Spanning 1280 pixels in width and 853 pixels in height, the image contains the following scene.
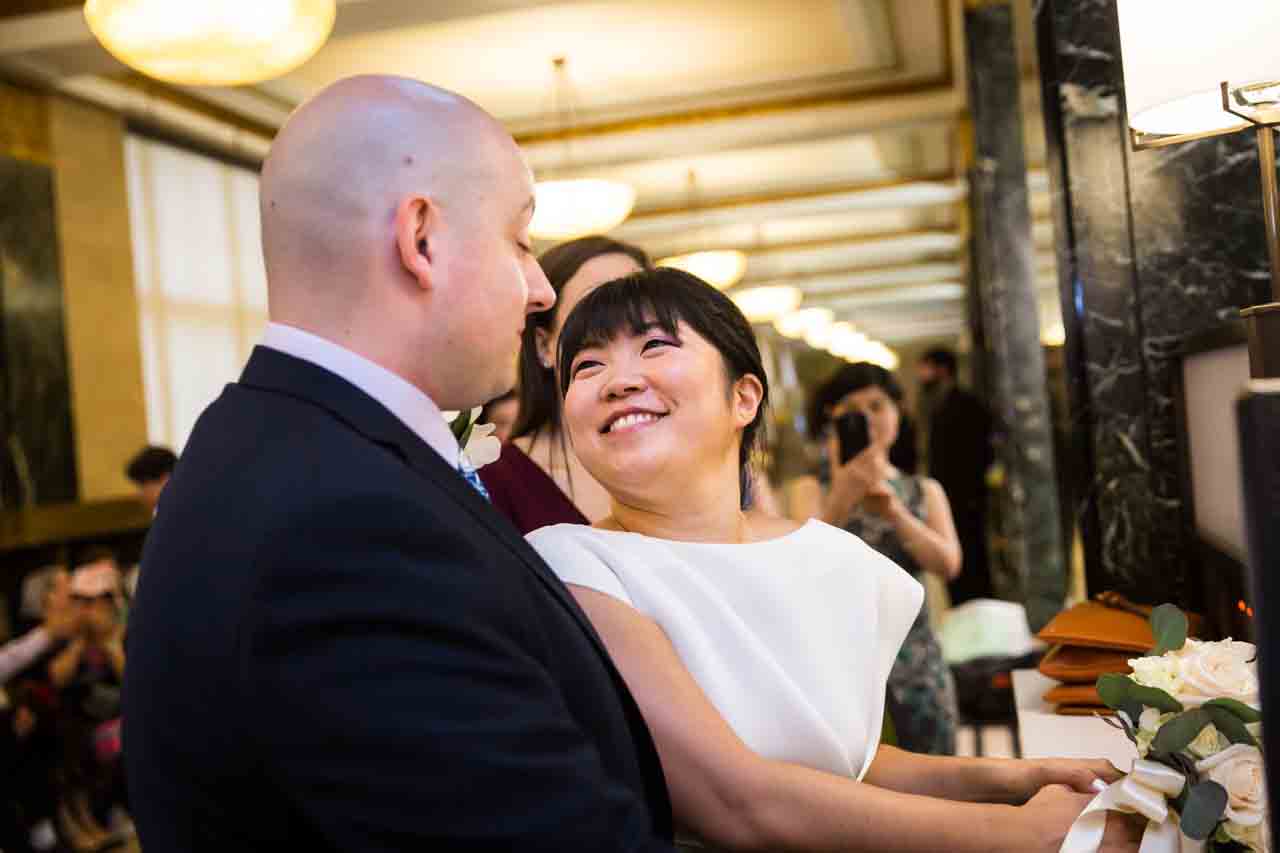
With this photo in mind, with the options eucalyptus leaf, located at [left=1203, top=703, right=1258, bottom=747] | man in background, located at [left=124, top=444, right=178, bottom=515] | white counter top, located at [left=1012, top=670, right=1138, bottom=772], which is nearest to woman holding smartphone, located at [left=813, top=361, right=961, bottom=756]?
white counter top, located at [left=1012, top=670, right=1138, bottom=772]

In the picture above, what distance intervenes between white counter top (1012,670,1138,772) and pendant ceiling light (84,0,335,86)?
3328 millimetres

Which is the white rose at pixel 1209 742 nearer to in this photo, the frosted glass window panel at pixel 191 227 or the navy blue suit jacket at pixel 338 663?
the navy blue suit jacket at pixel 338 663

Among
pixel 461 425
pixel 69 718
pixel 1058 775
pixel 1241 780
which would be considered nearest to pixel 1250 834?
pixel 1241 780

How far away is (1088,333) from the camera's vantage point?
3057 millimetres

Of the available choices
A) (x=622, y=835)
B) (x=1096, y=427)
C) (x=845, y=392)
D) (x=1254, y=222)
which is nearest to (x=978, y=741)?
(x=845, y=392)

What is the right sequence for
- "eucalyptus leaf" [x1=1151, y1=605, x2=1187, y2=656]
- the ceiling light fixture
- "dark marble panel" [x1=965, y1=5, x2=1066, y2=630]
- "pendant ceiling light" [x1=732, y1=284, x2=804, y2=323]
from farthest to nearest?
the ceiling light fixture
"pendant ceiling light" [x1=732, y1=284, x2=804, y2=323]
"dark marble panel" [x1=965, y1=5, x2=1066, y2=630]
"eucalyptus leaf" [x1=1151, y1=605, x2=1187, y2=656]

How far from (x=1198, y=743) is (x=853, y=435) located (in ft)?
9.52

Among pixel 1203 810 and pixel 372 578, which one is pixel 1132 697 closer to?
pixel 1203 810

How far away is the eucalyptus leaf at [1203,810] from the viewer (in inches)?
50.7

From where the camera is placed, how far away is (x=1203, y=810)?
1.29 m

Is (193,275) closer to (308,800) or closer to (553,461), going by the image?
(553,461)

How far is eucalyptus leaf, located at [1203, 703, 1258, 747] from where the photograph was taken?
1318 millimetres

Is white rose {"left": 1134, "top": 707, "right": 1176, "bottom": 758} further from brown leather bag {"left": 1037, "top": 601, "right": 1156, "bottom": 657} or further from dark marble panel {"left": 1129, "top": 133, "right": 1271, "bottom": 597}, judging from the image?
dark marble panel {"left": 1129, "top": 133, "right": 1271, "bottom": 597}

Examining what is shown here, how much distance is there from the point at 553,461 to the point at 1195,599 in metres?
1.51
